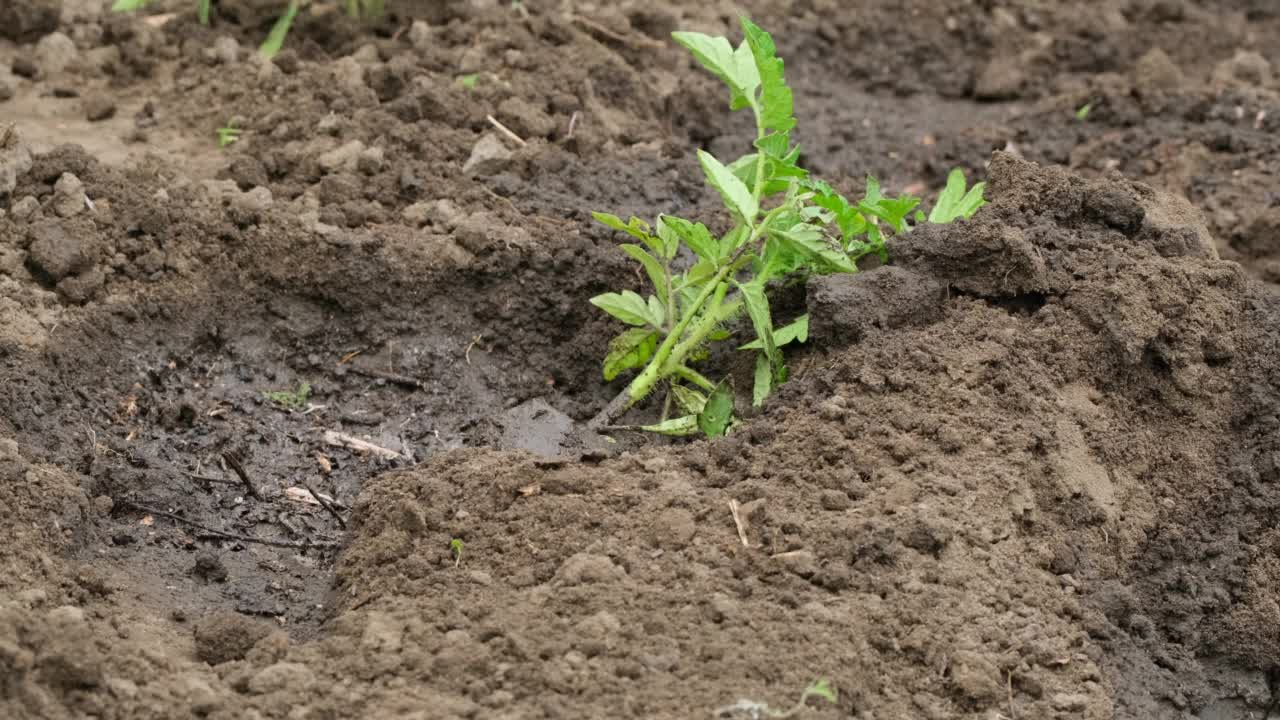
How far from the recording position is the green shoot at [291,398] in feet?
13.6

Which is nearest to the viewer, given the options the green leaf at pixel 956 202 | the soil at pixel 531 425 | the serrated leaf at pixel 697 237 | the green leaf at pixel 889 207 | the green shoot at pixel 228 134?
the soil at pixel 531 425

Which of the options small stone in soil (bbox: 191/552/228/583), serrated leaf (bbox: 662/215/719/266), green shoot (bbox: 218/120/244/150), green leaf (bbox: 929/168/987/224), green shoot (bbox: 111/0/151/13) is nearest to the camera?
small stone in soil (bbox: 191/552/228/583)

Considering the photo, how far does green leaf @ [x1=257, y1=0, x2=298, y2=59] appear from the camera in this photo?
17.1ft

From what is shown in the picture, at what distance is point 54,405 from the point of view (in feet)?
12.5

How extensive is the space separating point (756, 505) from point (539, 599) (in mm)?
522

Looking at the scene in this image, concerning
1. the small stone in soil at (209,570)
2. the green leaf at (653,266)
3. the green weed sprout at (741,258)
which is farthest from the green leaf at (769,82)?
the small stone in soil at (209,570)

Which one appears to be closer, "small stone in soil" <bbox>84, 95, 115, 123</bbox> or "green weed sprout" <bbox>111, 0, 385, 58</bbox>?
"small stone in soil" <bbox>84, 95, 115, 123</bbox>

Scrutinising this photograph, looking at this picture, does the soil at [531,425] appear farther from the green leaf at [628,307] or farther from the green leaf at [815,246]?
the green leaf at [628,307]

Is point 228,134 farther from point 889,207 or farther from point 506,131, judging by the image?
point 889,207

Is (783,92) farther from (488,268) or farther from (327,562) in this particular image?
(327,562)

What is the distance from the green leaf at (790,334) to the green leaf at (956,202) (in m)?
0.48

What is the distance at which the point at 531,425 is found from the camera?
402cm

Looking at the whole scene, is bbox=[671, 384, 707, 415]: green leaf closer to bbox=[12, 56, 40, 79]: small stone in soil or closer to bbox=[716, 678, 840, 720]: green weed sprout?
bbox=[716, 678, 840, 720]: green weed sprout

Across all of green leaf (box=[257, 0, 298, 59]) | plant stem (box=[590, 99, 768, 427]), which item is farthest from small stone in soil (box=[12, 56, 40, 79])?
plant stem (box=[590, 99, 768, 427])
